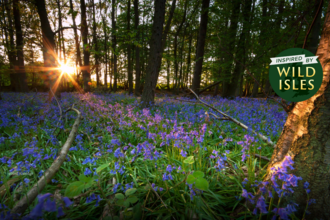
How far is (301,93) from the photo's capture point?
1.26m

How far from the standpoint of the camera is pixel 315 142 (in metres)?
1.18

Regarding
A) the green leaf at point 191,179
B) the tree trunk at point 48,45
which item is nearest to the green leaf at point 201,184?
the green leaf at point 191,179

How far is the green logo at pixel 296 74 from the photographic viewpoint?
47.1 inches

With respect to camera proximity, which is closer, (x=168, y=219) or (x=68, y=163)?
(x=168, y=219)

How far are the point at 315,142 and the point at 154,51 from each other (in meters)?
5.89

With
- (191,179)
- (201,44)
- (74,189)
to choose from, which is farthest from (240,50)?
(74,189)

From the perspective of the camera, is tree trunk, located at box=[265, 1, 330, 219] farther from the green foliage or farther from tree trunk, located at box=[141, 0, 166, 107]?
tree trunk, located at box=[141, 0, 166, 107]

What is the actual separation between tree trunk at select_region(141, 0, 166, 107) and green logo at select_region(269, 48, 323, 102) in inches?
205

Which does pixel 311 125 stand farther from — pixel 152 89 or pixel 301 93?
pixel 152 89

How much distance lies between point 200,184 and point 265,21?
9.56m

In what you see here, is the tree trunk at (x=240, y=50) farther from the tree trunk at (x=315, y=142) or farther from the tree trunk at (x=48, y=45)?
the tree trunk at (x=48, y=45)

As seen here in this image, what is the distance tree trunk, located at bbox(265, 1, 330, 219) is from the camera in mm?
1139

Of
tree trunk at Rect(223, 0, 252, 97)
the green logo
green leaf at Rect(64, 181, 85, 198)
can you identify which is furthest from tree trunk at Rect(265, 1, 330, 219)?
tree trunk at Rect(223, 0, 252, 97)

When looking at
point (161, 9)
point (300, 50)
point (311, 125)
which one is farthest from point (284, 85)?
point (161, 9)
